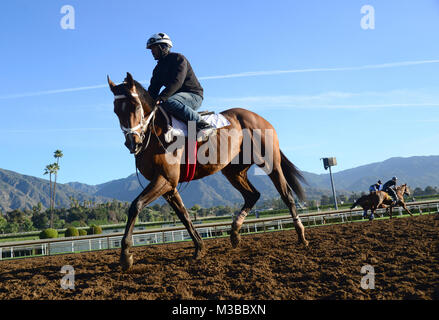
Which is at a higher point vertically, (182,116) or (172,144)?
(182,116)

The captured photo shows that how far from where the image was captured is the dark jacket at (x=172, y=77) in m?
5.39

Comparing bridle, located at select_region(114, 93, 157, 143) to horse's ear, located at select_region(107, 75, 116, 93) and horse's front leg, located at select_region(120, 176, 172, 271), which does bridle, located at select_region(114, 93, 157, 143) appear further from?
horse's front leg, located at select_region(120, 176, 172, 271)

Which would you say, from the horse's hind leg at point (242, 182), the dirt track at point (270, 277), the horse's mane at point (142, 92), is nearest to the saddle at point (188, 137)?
the horse's mane at point (142, 92)

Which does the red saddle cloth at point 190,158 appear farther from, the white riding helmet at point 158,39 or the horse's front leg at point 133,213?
the white riding helmet at point 158,39

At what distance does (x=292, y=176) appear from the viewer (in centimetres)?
712

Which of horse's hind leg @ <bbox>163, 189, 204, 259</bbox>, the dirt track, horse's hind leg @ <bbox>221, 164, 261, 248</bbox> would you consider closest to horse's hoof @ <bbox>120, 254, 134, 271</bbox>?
the dirt track

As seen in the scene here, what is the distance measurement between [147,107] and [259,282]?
10.1ft

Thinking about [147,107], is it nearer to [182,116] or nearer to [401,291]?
[182,116]

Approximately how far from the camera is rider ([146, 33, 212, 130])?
5379 millimetres

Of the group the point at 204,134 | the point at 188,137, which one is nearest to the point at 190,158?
the point at 188,137

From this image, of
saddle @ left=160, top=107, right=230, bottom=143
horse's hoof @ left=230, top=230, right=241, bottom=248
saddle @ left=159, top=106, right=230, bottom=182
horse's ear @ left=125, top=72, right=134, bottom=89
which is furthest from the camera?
horse's hoof @ left=230, top=230, right=241, bottom=248
